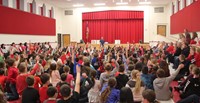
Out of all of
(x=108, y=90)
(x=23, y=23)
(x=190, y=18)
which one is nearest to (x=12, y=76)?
(x=108, y=90)

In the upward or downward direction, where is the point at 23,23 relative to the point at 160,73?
upward

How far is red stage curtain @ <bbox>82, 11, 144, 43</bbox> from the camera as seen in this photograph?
25.4m

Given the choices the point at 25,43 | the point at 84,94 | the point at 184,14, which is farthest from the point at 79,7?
the point at 84,94

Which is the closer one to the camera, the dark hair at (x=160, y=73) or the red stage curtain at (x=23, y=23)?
the dark hair at (x=160, y=73)

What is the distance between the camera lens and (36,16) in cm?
1922

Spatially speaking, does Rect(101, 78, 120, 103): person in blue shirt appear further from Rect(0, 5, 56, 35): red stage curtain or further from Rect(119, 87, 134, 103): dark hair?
Rect(0, 5, 56, 35): red stage curtain

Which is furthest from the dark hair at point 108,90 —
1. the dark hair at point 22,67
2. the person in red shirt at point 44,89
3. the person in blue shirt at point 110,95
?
the dark hair at point 22,67

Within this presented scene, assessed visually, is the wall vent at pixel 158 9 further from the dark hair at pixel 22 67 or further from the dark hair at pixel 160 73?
the dark hair at pixel 22 67

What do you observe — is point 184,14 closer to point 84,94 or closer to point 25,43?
point 25,43

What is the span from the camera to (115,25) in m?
26.2

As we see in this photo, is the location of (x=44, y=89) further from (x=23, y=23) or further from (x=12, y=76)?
(x=23, y=23)

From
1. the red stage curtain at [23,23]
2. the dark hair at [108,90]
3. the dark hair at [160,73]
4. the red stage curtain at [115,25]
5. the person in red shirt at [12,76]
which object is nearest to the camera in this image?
the dark hair at [108,90]

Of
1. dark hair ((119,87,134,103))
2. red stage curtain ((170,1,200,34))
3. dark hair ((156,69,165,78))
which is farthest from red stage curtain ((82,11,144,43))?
dark hair ((119,87,134,103))

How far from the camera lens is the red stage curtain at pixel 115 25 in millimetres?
25391
